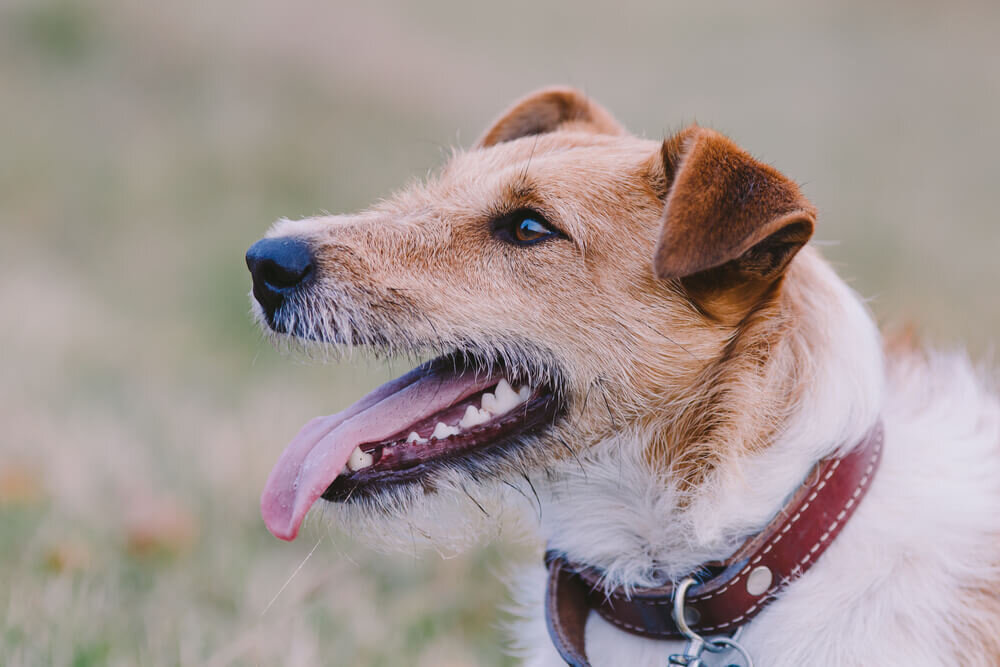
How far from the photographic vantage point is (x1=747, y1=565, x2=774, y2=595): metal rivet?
2.30 meters

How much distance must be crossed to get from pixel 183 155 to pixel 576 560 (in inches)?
293

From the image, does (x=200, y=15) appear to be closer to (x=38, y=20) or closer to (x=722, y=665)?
(x=38, y=20)

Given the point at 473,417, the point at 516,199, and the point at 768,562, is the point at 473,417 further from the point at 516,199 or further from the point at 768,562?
the point at 768,562

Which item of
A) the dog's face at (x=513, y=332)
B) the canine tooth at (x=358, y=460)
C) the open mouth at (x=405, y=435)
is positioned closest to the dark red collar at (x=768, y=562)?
the dog's face at (x=513, y=332)

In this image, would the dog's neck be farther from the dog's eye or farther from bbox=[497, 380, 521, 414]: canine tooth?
the dog's eye

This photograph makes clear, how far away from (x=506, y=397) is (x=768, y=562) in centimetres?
77

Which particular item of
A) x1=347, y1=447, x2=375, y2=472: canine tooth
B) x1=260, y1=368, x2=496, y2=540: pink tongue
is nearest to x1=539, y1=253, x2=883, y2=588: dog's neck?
x1=260, y1=368, x2=496, y2=540: pink tongue

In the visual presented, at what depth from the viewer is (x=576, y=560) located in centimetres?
263

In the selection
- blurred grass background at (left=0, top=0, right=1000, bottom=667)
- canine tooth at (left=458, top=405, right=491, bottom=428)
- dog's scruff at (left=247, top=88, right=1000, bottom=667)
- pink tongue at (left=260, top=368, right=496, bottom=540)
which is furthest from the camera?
blurred grass background at (left=0, top=0, right=1000, bottom=667)

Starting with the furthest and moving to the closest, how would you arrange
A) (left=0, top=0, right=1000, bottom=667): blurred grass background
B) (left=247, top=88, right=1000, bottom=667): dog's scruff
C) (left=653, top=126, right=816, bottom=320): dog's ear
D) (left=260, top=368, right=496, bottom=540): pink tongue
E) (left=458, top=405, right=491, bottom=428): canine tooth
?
(left=0, top=0, right=1000, bottom=667): blurred grass background, (left=458, top=405, right=491, bottom=428): canine tooth, (left=260, top=368, right=496, bottom=540): pink tongue, (left=247, top=88, right=1000, bottom=667): dog's scruff, (left=653, top=126, right=816, bottom=320): dog's ear

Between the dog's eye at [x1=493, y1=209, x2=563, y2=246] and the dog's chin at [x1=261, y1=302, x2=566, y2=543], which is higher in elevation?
the dog's eye at [x1=493, y1=209, x2=563, y2=246]

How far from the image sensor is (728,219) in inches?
89.2

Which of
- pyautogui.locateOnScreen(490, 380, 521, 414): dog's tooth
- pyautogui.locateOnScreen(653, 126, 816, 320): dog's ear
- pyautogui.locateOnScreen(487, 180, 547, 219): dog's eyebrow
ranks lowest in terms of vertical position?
pyautogui.locateOnScreen(490, 380, 521, 414): dog's tooth

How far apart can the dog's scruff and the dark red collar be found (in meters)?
0.05
